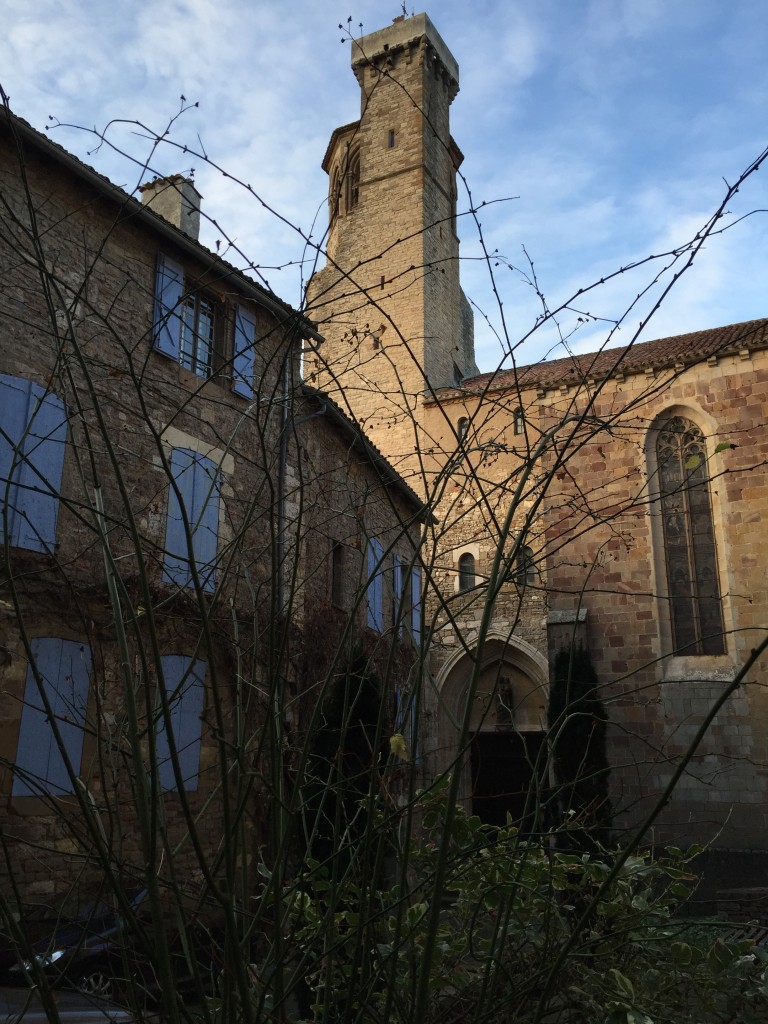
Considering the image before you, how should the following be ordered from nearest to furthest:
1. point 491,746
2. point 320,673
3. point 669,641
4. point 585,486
→ point 320,673 → point 669,641 → point 585,486 → point 491,746

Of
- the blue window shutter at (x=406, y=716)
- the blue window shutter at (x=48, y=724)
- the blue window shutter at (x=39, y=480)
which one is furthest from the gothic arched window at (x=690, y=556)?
the blue window shutter at (x=406, y=716)

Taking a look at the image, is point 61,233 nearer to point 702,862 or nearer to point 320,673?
point 320,673

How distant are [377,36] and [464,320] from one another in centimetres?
903

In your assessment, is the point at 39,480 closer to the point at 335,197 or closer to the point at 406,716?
the point at 335,197

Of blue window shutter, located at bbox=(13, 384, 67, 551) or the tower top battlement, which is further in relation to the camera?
the tower top battlement

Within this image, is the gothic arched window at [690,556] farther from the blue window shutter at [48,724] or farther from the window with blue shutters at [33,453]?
the window with blue shutters at [33,453]

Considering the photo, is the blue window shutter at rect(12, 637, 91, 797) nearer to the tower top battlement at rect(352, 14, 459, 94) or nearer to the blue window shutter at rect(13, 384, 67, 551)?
the blue window shutter at rect(13, 384, 67, 551)

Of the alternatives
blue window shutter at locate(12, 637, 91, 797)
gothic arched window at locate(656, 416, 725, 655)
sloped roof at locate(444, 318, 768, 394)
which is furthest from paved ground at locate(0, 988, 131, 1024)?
gothic arched window at locate(656, 416, 725, 655)

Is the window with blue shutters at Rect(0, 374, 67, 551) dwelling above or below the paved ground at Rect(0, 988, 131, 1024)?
above

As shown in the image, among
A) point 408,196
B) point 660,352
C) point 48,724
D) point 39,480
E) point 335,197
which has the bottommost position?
point 48,724

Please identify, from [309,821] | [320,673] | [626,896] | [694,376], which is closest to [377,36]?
[694,376]

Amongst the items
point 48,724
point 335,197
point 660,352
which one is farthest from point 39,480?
point 660,352

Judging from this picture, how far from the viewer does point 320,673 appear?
10.1 metres

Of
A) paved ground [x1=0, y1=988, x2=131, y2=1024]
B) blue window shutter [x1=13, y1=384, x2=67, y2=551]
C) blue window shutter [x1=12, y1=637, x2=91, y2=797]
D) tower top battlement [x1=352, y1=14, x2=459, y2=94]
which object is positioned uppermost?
tower top battlement [x1=352, y1=14, x2=459, y2=94]
